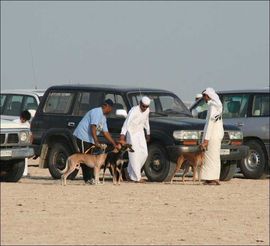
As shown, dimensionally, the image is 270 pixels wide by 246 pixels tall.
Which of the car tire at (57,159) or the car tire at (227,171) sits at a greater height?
the car tire at (57,159)

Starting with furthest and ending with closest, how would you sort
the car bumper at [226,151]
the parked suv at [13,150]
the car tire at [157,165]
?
1. the car tire at [157,165]
2. the car bumper at [226,151]
3. the parked suv at [13,150]

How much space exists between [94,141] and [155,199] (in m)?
3.35

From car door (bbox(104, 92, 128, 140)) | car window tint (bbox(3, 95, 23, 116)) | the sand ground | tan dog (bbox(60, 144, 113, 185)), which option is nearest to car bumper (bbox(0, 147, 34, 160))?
the sand ground

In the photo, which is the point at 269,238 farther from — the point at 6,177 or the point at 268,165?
the point at 268,165

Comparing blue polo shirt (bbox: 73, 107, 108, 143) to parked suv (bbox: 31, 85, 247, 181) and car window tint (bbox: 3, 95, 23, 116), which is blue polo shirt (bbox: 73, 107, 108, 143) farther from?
car window tint (bbox: 3, 95, 23, 116)

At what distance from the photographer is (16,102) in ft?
97.9

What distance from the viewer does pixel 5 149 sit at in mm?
20734

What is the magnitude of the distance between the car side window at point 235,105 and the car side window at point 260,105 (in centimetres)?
19

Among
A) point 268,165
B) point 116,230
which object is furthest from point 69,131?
point 116,230

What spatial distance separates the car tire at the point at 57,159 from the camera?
919 inches

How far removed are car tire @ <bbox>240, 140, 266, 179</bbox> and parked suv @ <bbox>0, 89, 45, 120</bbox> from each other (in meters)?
6.41

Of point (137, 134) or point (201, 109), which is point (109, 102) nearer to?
point (137, 134)

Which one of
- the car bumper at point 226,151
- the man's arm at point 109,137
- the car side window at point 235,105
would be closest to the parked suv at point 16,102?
the car side window at point 235,105

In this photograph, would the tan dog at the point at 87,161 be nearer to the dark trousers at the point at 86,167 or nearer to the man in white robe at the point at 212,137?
the dark trousers at the point at 86,167
